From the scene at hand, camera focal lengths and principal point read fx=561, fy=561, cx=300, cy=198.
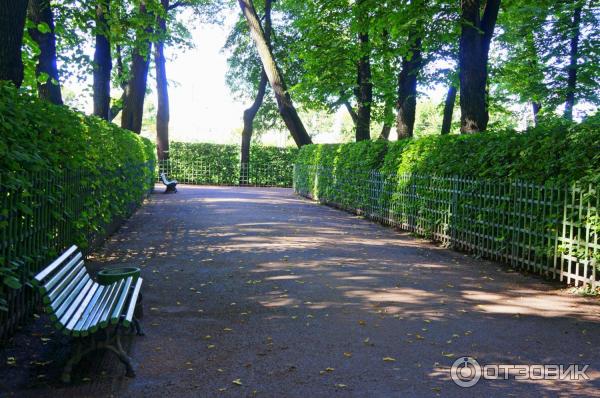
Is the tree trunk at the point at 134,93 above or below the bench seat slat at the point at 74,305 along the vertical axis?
above

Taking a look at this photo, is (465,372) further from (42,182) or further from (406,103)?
(406,103)

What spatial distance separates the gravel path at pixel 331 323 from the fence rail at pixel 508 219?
1.28ft

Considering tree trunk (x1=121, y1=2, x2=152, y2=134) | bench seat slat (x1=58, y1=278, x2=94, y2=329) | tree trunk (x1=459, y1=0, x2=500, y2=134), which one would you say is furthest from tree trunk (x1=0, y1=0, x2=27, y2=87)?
tree trunk (x1=121, y1=2, x2=152, y2=134)

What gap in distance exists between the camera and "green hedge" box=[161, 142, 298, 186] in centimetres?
3762

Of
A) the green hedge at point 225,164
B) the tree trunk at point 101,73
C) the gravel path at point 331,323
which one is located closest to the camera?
the gravel path at point 331,323

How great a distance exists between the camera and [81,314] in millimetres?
4457

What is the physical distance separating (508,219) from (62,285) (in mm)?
7569

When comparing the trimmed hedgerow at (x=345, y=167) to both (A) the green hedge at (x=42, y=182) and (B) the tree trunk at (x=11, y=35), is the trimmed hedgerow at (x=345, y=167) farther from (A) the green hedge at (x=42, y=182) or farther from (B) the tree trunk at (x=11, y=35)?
(B) the tree trunk at (x=11, y=35)

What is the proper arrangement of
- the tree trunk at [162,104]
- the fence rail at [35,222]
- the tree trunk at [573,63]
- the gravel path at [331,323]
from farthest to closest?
the tree trunk at [162,104], the tree trunk at [573,63], the fence rail at [35,222], the gravel path at [331,323]

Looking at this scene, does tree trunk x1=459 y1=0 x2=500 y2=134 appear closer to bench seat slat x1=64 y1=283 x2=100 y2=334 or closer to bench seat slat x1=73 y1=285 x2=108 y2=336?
bench seat slat x1=73 y1=285 x2=108 y2=336

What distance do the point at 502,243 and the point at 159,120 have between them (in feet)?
97.6

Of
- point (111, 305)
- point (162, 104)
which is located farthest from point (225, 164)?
point (111, 305)

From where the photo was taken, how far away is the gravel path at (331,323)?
4.42 metres

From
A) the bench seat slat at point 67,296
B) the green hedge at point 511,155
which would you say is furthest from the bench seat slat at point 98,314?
the green hedge at point 511,155
